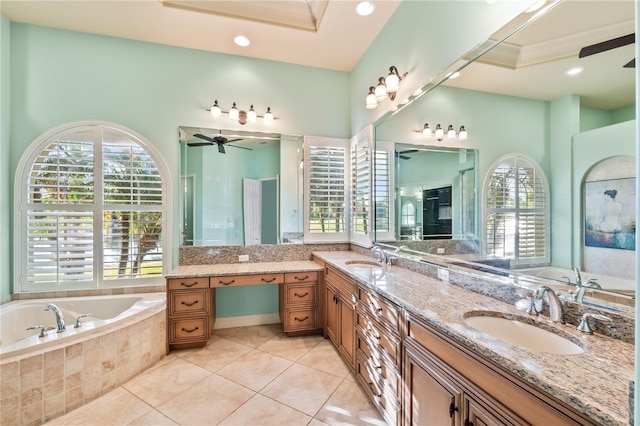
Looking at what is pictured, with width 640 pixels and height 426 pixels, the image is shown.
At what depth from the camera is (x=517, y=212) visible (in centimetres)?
143

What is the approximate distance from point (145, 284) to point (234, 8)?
293cm

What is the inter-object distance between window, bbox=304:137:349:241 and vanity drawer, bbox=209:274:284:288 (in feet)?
2.33

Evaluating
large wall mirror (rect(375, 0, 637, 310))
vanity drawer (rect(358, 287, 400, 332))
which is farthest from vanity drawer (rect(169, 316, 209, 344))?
large wall mirror (rect(375, 0, 637, 310))

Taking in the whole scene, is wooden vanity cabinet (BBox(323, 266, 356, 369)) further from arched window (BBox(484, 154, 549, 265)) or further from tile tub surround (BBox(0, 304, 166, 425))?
tile tub surround (BBox(0, 304, 166, 425))

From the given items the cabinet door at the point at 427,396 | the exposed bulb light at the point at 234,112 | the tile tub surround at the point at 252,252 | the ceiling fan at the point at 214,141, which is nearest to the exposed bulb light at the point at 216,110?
the exposed bulb light at the point at 234,112

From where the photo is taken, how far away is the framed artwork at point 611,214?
3.20 feet

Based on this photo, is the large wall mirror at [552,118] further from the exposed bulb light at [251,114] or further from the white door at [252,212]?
the white door at [252,212]

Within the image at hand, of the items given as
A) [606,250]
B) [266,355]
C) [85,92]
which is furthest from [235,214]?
[606,250]

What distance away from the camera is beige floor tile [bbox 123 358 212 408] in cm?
203

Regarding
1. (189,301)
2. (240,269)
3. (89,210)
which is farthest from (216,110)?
(189,301)

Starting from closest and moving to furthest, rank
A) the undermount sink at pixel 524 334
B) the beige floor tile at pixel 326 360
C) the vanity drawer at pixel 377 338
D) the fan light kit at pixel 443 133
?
the undermount sink at pixel 524 334 < the vanity drawer at pixel 377 338 < the fan light kit at pixel 443 133 < the beige floor tile at pixel 326 360

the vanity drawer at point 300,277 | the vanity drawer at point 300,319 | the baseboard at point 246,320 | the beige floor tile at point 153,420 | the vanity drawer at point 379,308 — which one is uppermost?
the vanity drawer at point 379,308

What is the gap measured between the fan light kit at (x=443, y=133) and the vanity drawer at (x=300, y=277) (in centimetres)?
178

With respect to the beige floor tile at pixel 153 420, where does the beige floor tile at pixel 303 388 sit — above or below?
above
